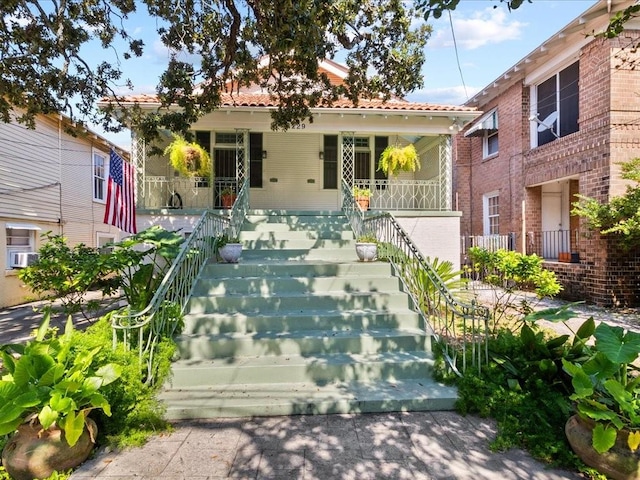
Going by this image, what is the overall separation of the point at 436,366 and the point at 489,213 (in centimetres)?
1101

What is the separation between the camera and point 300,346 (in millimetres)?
4305

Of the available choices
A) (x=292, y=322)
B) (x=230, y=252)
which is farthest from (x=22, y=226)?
(x=292, y=322)

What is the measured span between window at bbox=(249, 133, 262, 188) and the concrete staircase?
18.0ft

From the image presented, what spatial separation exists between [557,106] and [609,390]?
9796mm

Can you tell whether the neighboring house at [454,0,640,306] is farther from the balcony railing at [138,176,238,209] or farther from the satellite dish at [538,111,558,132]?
the balcony railing at [138,176,238,209]

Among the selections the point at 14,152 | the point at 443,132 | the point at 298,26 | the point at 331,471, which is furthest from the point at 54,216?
the point at 331,471

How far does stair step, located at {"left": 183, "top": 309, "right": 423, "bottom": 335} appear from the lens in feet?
15.3

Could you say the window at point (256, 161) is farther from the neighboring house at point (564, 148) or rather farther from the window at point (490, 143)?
the window at point (490, 143)

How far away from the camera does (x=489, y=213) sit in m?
13.6

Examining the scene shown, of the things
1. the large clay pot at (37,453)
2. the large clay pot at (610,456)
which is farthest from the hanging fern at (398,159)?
the large clay pot at (37,453)

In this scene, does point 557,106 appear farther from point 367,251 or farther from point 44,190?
point 44,190

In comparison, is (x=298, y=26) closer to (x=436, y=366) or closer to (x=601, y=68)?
(x=436, y=366)

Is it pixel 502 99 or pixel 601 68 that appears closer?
pixel 601 68

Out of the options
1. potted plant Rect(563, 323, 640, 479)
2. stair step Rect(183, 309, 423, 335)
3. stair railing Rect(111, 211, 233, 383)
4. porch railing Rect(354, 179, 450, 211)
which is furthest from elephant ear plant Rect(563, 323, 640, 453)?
porch railing Rect(354, 179, 450, 211)
